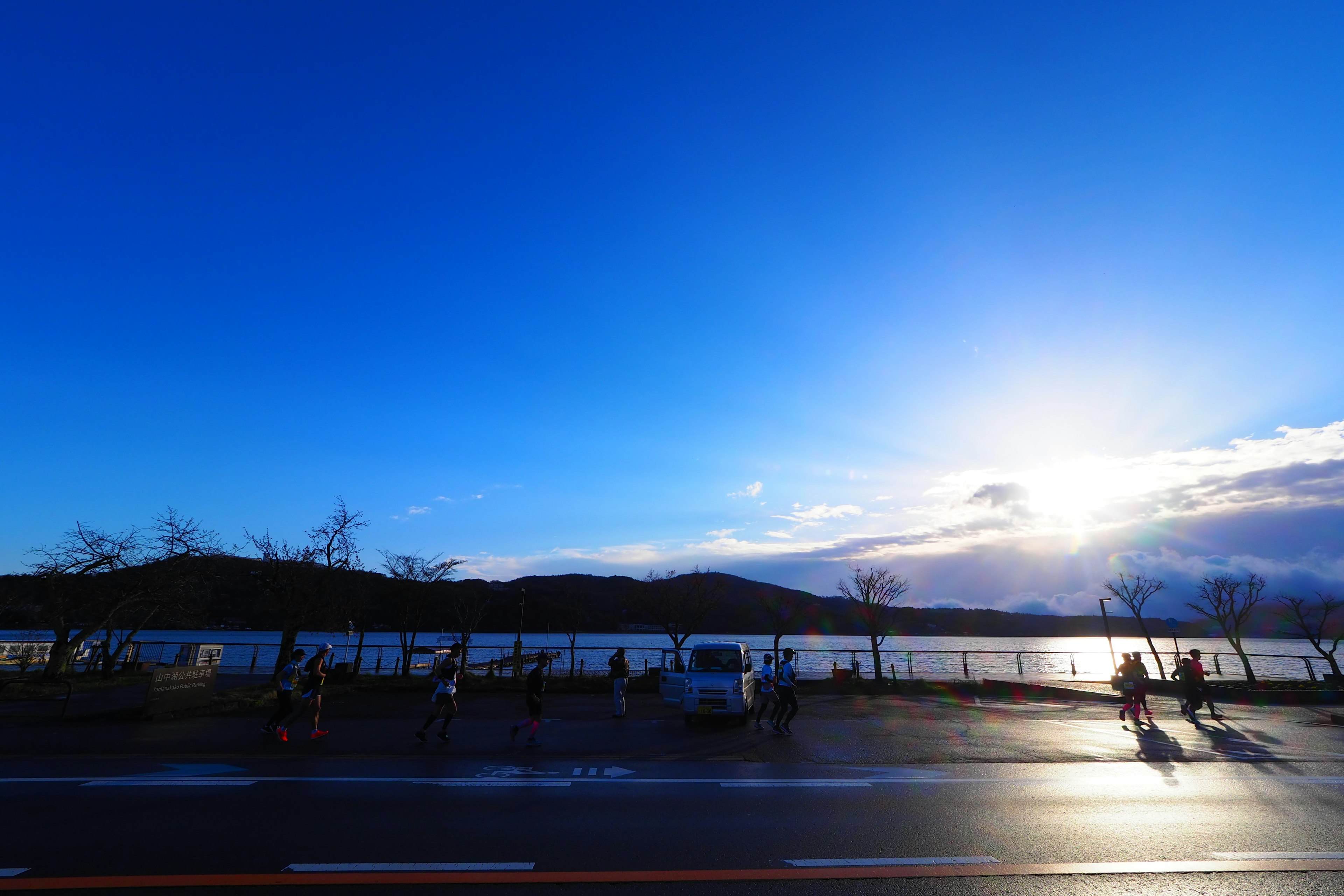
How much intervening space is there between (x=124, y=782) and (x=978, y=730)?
15.2 m

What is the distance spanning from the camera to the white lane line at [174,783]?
8.47 metres

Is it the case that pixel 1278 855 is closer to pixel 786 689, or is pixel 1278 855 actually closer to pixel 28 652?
pixel 786 689

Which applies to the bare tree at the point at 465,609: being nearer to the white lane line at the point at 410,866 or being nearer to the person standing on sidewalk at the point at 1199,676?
the person standing on sidewalk at the point at 1199,676

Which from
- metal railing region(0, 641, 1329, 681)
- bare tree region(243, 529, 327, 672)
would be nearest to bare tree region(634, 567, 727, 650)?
metal railing region(0, 641, 1329, 681)

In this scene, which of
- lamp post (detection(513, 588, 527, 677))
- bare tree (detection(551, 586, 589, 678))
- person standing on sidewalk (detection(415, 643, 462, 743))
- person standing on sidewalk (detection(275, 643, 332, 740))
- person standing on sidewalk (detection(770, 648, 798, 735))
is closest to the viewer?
person standing on sidewalk (detection(415, 643, 462, 743))

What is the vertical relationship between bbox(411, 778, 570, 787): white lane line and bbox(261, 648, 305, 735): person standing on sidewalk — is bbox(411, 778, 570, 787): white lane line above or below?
below

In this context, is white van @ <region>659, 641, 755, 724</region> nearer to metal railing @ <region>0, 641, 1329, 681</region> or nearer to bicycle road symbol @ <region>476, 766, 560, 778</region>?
metal railing @ <region>0, 641, 1329, 681</region>

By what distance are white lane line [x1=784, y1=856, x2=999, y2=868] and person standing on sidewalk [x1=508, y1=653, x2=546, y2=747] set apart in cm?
733

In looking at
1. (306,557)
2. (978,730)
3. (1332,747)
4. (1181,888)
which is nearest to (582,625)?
(306,557)

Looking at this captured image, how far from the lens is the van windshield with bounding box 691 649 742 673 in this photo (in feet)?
55.2

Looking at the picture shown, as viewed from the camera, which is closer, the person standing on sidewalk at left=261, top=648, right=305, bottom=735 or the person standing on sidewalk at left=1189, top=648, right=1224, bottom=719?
the person standing on sidewalk at left=261, top=648, right=305, bottom=735

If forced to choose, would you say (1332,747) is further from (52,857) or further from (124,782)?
(124,782)

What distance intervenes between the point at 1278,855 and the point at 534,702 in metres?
10.1

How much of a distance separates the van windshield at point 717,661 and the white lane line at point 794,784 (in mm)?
7575
